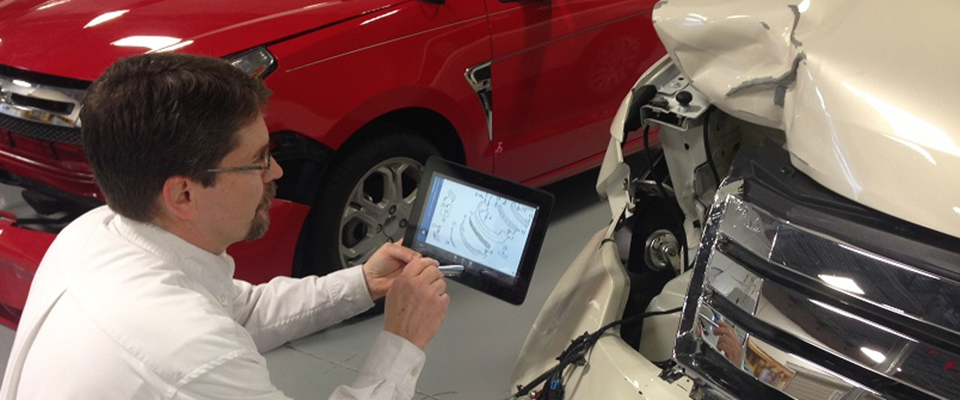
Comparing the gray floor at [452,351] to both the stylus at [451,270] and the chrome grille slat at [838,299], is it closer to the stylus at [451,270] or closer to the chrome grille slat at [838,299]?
the stylus at [451,270]

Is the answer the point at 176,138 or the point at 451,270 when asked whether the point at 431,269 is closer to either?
the point at 451,270

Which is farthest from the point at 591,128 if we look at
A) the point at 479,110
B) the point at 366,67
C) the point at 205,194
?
the point at 205,194

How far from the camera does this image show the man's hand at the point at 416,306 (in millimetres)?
1862

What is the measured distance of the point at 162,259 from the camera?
5.38 feet

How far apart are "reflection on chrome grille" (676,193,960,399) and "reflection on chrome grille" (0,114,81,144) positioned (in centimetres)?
177

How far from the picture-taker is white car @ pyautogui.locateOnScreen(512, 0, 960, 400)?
1423 mm

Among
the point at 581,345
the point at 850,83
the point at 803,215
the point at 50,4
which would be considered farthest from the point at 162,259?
the point at 50,4

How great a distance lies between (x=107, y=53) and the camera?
2.71m

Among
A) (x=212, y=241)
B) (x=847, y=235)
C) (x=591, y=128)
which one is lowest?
(x=212, y=241)

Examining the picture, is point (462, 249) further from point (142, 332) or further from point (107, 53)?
point (107, 53)

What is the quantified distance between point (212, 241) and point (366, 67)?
4.19 ft

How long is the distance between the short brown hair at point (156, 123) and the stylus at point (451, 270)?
0.62 meters

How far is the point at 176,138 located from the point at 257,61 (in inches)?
46.9

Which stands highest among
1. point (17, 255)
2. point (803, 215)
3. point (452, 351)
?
point (803, 215)
